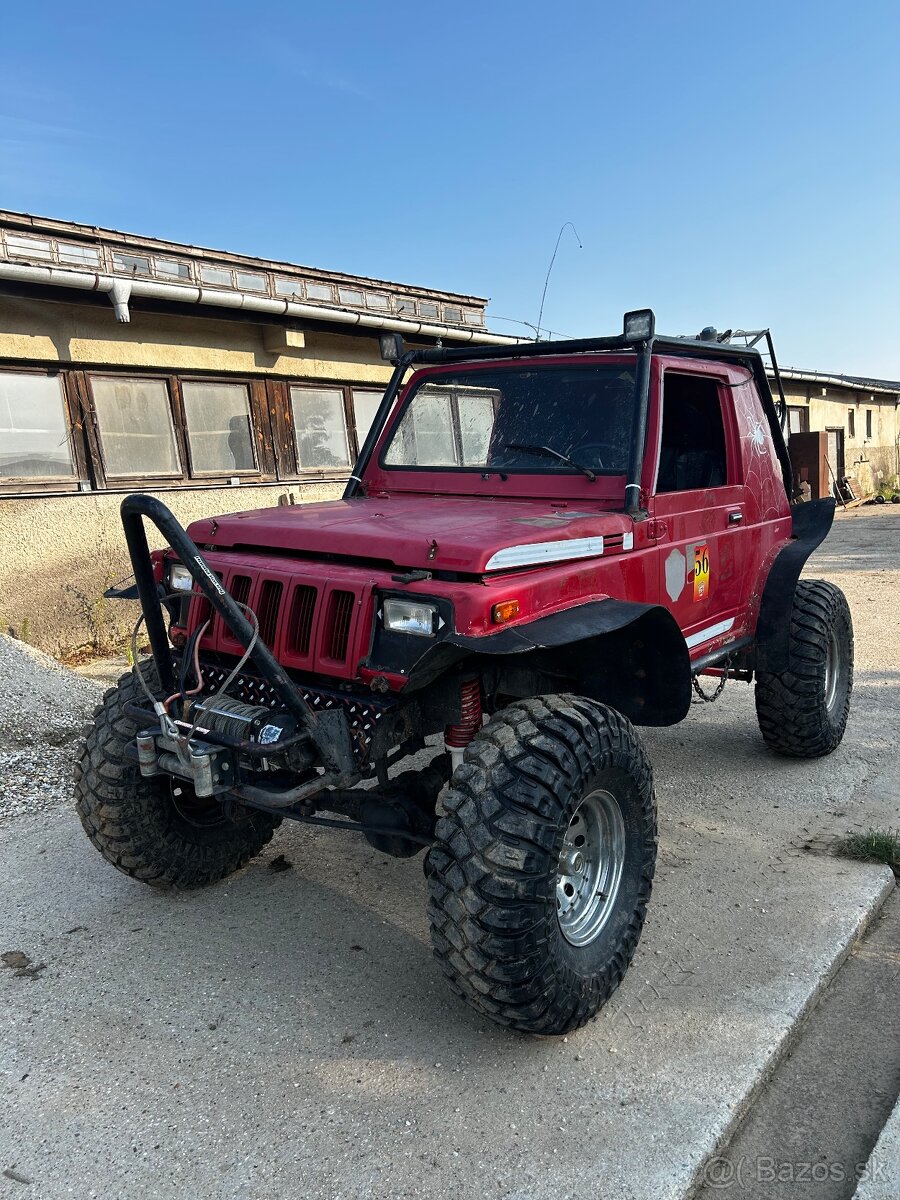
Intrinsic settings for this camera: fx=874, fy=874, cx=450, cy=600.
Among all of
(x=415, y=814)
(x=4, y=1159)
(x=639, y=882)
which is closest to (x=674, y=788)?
(x=639, y=882)

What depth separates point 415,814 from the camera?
9.59 feet

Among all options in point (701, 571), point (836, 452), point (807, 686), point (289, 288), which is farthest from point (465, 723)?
point (836, 452)

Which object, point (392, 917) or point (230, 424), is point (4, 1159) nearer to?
point (392, 917)

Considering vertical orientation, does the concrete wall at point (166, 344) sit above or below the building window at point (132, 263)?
below

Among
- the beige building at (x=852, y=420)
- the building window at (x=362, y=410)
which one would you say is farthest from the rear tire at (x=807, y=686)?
the beige building at (x=852, y=420)

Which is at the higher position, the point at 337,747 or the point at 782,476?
the point at 782,476

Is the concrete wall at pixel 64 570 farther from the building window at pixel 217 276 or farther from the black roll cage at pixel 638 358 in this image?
the black roll cage at pixel 638 358

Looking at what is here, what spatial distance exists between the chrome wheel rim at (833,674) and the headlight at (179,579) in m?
3.54

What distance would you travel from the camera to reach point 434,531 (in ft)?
9.64

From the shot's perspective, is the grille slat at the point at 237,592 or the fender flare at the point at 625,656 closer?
the fender flare at the point at 625,656

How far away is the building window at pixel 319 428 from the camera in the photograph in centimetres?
995

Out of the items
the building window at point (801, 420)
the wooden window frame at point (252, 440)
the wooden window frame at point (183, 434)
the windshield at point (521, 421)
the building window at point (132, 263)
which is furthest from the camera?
the building window at point (801, 420)

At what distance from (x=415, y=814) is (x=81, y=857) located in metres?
1.94

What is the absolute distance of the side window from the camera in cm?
389
